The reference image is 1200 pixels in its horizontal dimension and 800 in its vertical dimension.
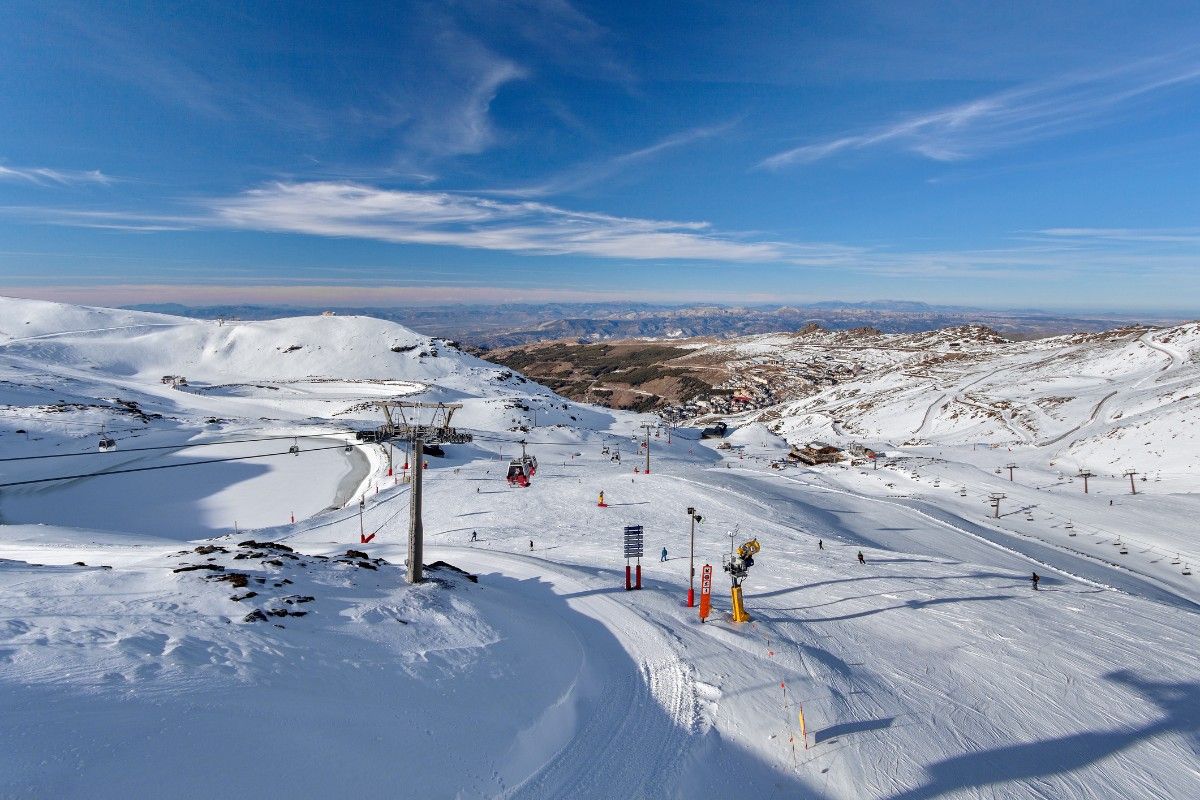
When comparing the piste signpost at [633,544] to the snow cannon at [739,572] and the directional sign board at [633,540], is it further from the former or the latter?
the snow cannon at [739,572]

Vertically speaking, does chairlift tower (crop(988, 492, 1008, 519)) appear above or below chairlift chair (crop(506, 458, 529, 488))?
below

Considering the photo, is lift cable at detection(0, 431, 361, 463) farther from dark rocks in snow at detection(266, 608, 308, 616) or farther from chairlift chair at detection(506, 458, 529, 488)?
dark rocks in snow at detection(266, 608, 308, 616)

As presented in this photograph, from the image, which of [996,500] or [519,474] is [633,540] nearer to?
[519,474]

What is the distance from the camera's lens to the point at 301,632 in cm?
1208

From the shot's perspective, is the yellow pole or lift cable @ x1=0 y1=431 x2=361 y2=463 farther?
lift cable @ x1=0 y1=431 x2=361 y2=463

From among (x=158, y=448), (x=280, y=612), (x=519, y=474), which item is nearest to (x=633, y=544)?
(x=280, y=612)

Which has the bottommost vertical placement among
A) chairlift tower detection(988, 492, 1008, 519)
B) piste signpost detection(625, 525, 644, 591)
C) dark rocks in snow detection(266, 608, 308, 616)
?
chairlift tower detection(988, 492, 1008, 519)

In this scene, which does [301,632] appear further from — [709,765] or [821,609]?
[821,609]

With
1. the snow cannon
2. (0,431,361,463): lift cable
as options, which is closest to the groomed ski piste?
the snow cannon

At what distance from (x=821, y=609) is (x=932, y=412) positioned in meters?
82.8

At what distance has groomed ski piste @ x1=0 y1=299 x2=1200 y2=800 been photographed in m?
8.45

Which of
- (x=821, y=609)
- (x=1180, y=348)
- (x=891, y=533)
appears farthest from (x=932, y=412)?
(x=821, y=609)

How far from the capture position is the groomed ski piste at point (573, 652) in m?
8.45

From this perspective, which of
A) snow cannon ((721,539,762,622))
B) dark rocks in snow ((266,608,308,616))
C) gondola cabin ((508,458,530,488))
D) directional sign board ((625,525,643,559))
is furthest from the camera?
gondola cabin ((508,458,530,488))
